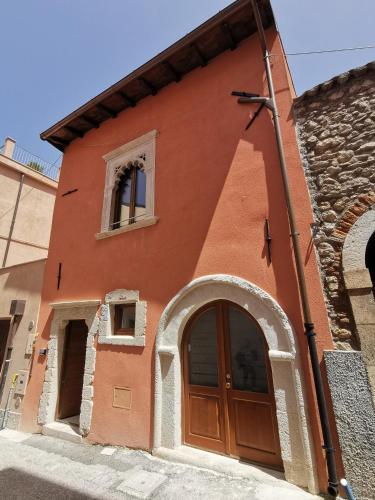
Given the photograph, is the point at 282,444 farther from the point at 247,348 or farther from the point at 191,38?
the point at 191,38

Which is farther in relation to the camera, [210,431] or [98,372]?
[98,372]

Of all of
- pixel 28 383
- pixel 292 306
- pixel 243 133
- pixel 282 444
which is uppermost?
pixel 243 133

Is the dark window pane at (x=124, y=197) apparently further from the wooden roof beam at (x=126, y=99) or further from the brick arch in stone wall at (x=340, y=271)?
the brick arch in stone wall at (x=340, y=271)

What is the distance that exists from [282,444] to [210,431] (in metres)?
1.05

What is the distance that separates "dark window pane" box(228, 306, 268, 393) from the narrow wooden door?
3740mm

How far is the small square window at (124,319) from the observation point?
185 inches

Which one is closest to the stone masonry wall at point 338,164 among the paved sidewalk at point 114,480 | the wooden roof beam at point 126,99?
the paved sidewalk at point 114,480

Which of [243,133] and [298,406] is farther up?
[243,133]

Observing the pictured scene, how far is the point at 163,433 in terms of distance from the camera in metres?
3.79

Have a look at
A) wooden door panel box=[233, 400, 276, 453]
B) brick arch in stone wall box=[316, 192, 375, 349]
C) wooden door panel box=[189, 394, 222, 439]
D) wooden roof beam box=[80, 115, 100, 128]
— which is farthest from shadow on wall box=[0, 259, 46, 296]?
brick arch in stone wall box=[316, 192, 375, 349]

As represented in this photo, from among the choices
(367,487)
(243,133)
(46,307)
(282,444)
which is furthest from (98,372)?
(243,133)

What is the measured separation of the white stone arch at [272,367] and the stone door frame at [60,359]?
1.47m

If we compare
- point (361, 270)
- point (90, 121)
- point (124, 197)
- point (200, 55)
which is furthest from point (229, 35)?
point (361, 270)

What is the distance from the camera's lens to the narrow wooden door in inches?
213
